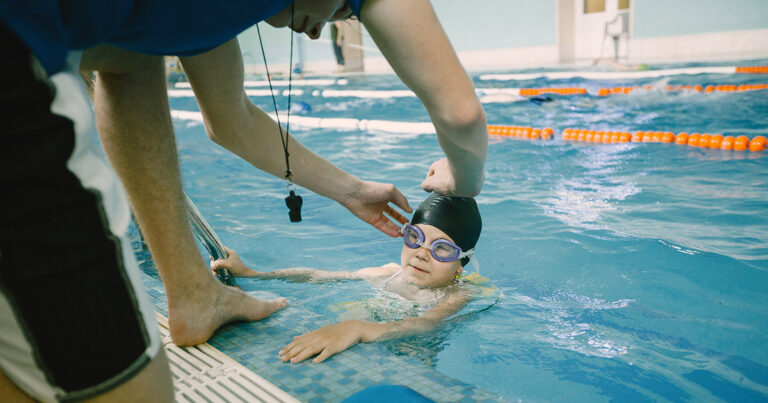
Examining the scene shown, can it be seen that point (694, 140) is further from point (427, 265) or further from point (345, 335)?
point (345, 335)

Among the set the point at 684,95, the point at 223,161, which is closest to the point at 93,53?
the point at 223,161

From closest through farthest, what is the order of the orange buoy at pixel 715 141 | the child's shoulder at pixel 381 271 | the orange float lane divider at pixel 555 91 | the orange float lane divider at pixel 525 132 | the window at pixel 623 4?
the child's shoulder at pixel 381 271 < the orange buoy at pixel 715 141 < the orange float lane divider at pixel 525 132 < the orange float lane divider at pixel 555 91 < the window at pixel 623 4

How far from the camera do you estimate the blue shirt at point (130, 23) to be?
83 centimetres

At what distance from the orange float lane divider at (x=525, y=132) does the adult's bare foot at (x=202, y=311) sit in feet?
19.1

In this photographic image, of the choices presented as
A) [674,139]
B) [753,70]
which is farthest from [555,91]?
[674,139]

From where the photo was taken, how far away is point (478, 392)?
1572mm

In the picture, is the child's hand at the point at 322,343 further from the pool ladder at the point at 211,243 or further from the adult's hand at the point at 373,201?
the pool ladder at the point at 211,243

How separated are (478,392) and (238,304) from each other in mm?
897

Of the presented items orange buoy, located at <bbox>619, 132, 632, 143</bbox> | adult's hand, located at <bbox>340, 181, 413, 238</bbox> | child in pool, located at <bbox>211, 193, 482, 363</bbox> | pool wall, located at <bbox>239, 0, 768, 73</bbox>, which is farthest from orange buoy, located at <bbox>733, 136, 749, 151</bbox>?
pool wall, located at <bbox>239, 0, 768, 73</bbox>

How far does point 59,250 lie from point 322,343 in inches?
43.9

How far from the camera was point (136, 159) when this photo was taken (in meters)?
1.75

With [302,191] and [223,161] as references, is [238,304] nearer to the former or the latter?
[302,191]

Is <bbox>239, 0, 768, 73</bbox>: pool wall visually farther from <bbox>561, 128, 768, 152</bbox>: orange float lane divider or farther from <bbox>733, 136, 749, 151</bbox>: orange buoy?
<bbox>733, 136, 749, 151</bbox>: orange buoy

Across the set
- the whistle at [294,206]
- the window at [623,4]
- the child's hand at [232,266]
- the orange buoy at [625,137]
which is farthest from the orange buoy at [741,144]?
the window at [623,4]
